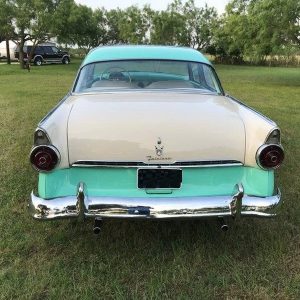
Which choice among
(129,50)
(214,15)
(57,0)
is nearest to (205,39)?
(214,15)

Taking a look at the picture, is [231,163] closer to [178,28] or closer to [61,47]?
[61,47]

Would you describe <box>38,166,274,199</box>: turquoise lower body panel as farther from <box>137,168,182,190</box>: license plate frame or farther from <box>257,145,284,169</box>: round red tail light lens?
<box>257,145,284,169</box>: round red tail light lens

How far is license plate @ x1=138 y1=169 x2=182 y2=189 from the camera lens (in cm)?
334

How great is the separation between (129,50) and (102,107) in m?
1.57

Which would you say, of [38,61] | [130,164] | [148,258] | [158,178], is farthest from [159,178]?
[38,61]

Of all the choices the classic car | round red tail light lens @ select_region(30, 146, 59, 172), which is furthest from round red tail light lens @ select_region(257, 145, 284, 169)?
round red tail light lens @ select_region(30, 146, 59, 172)

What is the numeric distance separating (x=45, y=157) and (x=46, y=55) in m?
37.1

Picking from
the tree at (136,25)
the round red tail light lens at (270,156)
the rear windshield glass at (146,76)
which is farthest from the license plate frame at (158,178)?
the tree at (136,25)

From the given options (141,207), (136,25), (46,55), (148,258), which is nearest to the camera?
(141,207)

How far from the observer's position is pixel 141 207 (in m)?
3.26

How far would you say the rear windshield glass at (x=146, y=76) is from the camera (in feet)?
15.1

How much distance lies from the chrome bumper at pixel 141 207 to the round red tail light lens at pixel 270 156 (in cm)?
24

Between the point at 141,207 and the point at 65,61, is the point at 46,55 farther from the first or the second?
the point at 141,207

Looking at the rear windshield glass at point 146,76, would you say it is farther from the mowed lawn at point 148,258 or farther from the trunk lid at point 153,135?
the mowed lawn at point 148,258
